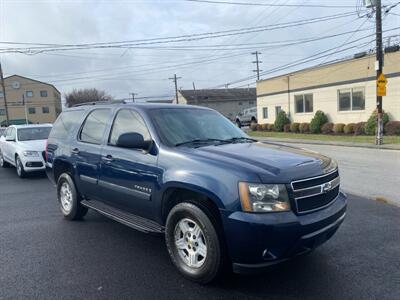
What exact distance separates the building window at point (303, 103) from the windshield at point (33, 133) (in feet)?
73.9

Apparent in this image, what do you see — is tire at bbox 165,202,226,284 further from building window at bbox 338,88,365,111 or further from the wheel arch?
building window at bbox 338,88,365,111

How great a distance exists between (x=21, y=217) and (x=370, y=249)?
5554 mm

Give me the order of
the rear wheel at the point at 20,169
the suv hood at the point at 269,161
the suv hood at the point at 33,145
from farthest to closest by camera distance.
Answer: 1. the rear wheel at the point at 20,169
2. the suv hood at the point at 33,145
3. the suv hood at the point at 269,161

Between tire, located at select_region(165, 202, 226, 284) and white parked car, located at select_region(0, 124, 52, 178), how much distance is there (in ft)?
26.4

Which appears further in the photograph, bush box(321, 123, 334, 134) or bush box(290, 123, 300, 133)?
bush box(290, 123, 300, 133)

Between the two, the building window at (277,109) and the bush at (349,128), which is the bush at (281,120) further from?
the bush at (349,128)

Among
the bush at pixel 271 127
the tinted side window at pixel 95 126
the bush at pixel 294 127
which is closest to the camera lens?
the tinted side window at pixel 95 126

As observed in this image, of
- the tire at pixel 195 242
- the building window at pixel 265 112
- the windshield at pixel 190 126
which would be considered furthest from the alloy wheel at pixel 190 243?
the building window at pixel 265 112

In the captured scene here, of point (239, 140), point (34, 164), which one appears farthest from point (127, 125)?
point (34, 164)

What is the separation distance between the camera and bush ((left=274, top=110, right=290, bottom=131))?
3219 centimetres

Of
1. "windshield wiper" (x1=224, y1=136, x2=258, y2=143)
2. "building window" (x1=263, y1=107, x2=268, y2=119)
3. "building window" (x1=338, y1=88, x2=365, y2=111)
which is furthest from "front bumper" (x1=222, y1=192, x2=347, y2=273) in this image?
"building window" (x1=263, y1=107, x2=268, y2=119)

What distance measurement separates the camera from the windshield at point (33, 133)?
11.9 m

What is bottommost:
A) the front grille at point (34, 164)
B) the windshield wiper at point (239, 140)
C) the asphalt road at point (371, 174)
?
the asphalt road at point (371, 174)

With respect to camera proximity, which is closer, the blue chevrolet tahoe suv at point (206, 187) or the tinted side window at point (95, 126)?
the blue chevrolet tahoe suv at point (206, 187)
